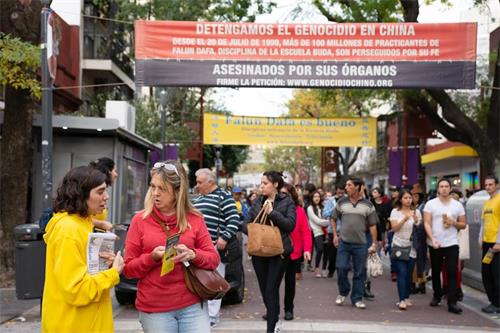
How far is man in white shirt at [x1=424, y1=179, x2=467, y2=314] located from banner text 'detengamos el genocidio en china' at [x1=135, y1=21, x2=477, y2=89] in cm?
444

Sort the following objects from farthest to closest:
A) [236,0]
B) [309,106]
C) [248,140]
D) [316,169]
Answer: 1. [316,169]
2. [309,106]
3. [248,140]
4. [236,0]

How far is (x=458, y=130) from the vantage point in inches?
661

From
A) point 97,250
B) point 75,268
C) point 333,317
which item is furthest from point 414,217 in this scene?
point 75,268

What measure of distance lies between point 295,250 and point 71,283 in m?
5.35

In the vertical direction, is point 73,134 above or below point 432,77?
below

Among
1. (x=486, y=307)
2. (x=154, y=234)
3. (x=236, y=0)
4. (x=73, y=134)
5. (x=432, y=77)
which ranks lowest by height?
(x=486, y=307)

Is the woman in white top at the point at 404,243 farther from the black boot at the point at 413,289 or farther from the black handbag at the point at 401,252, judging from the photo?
the black boot at the point at 413,289

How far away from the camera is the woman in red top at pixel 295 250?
8.32 m

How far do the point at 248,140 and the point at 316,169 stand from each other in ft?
178

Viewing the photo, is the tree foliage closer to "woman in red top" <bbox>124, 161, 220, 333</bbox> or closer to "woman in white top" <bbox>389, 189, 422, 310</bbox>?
"woman in white top" <bbox>389, 189, 422, 310</bbox>

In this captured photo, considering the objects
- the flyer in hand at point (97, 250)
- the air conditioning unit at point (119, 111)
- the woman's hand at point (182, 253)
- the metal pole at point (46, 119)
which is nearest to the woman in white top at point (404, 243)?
the metal pole at point (46, 119)

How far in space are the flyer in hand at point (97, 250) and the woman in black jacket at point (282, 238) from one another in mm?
3735

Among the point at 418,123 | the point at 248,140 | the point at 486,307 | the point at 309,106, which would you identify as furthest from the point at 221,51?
the point at 309,106

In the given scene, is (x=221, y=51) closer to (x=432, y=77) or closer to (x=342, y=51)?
(x=342, y=51)
